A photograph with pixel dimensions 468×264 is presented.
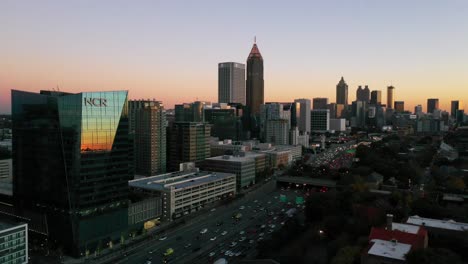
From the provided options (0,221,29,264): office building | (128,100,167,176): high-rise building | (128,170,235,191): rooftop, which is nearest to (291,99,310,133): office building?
(128,100,167,176): high-rise building

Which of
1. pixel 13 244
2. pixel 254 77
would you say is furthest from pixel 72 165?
pixel 254 77

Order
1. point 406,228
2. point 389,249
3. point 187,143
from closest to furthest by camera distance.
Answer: point 389,249 < point 406,228 < point 187,143

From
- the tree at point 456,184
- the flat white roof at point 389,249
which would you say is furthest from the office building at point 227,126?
the flat white roof at point 389,249

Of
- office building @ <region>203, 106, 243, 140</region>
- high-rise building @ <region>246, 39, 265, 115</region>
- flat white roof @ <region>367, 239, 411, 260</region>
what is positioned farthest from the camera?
high-rise building @ <region>246, 39, 265, 115</region>

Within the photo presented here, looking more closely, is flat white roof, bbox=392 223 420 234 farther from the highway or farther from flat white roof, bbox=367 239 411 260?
→ the highway

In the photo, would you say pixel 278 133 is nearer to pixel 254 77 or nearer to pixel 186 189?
pixel 186 189
